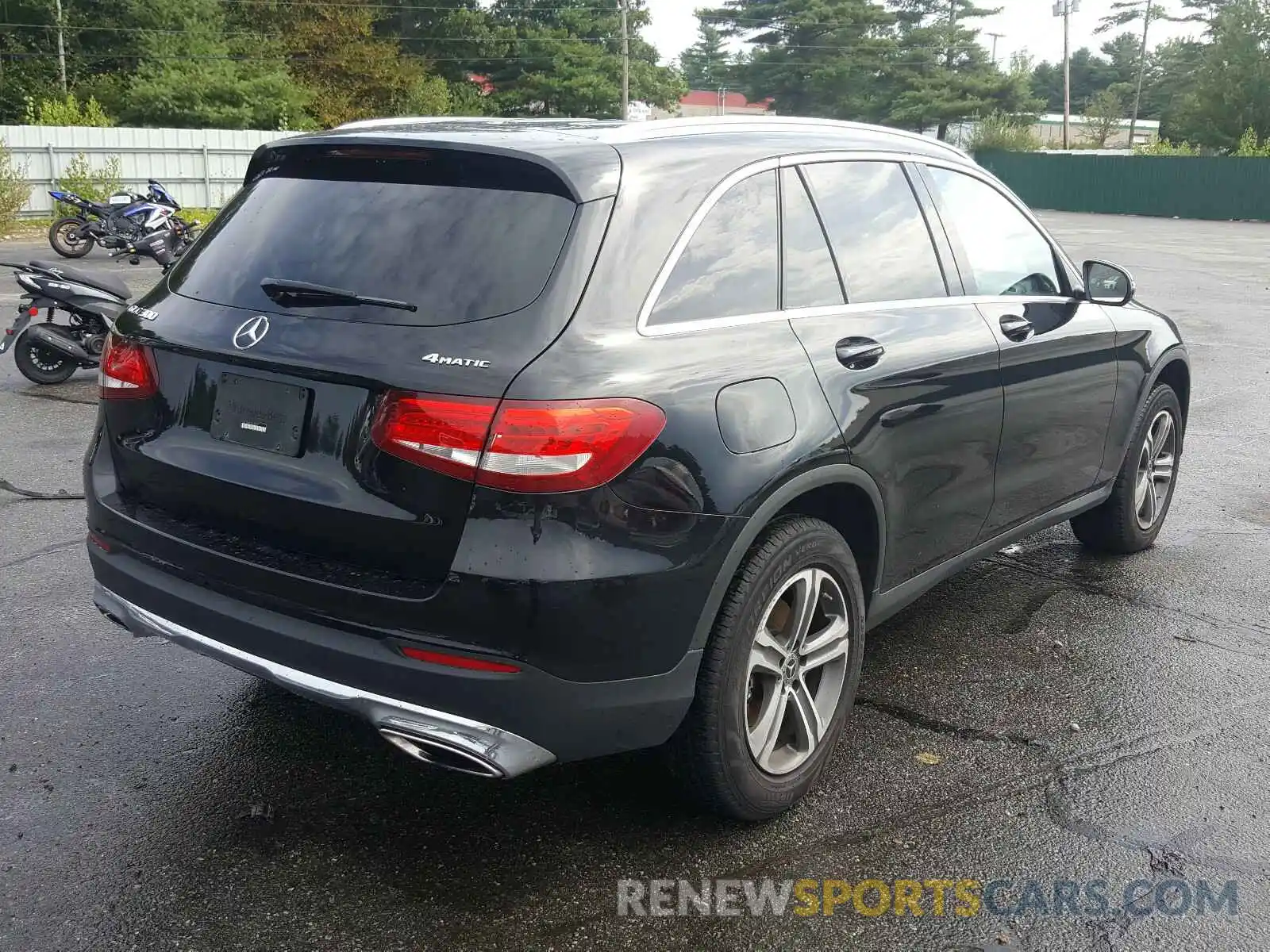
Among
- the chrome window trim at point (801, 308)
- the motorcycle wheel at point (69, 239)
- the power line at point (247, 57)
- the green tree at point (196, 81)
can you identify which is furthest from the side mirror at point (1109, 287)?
the power line at point (247, 57)

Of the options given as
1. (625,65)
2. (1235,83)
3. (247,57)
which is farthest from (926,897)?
(1235,83)

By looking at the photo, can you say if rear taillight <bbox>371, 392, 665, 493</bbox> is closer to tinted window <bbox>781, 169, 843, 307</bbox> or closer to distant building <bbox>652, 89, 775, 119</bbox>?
tinted window <bbox>781, 169, 843, 307</bbox>

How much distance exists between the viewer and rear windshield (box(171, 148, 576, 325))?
9.15ft

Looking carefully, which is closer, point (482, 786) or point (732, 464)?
point (732, 464)

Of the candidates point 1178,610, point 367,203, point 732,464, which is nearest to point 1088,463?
point 1178,610

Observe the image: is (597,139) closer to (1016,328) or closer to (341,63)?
(1016,328)

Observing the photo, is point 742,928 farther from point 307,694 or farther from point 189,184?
point 189,184

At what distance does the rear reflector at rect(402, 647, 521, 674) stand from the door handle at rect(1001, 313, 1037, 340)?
2247 mm

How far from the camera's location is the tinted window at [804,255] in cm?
334

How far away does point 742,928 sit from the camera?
9.16 ft

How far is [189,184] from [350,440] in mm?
27466

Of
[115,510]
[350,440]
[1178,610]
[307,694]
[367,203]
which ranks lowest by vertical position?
[1178,610]

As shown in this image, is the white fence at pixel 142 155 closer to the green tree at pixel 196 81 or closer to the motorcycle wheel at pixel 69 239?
the motorcycle wheel at pixel 69 239

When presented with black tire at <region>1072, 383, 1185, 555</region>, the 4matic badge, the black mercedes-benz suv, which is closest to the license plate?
the black mercedes-benz suv
